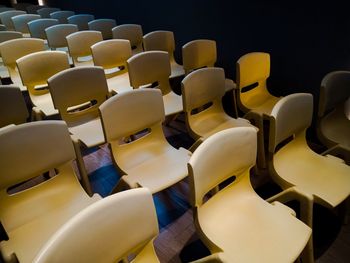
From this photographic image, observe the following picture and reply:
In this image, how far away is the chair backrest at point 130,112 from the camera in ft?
6.14

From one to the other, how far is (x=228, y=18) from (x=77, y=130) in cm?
212

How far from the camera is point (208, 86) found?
246cm

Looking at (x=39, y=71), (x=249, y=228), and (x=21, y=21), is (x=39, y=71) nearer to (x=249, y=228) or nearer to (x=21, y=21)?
(x=249, y=228)

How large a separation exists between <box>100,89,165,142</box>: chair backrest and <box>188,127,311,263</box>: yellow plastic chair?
68 cm

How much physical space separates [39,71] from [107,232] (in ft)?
7.25

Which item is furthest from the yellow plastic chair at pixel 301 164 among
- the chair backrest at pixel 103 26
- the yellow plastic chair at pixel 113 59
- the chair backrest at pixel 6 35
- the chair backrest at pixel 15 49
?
the chair backrest at pixel 6 35

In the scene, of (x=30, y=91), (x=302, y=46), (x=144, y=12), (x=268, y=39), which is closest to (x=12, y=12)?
(x=144, y=12)

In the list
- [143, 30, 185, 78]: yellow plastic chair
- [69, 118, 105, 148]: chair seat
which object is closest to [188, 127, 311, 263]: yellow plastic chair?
[69, 118, 105, 148]: chair seat

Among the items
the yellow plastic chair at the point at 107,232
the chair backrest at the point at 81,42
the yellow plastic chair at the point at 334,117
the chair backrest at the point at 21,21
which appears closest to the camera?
the yellow plastic chair at the point at 107,232

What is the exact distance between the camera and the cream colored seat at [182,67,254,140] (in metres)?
2.33

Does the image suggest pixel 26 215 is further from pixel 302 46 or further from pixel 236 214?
pixel 302 46

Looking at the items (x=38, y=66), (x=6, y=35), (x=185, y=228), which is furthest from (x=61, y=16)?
(x=185, y=228)

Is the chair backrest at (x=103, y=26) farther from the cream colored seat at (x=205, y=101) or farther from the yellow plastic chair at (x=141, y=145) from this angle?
the yellow plastic chair at (x=141, y=145)

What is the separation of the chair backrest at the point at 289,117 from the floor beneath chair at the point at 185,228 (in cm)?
65
